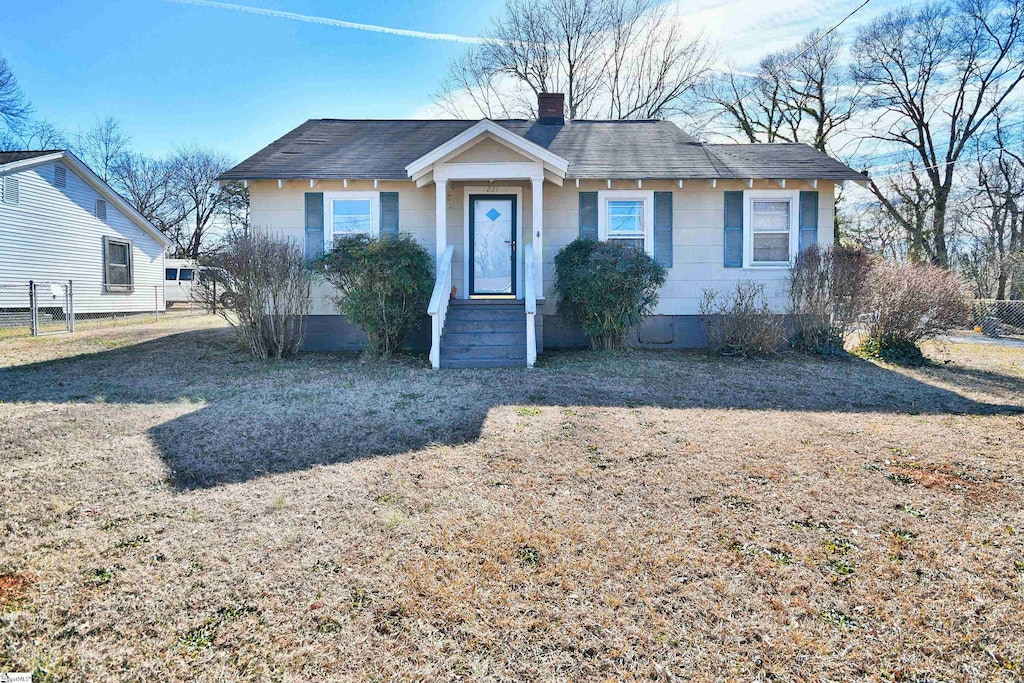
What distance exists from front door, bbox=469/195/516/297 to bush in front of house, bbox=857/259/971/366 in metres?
6.17

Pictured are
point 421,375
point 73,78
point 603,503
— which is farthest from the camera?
point 73,78

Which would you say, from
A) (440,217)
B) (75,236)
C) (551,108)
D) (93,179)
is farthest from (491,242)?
(93,179)

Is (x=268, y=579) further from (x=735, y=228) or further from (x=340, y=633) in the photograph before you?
(x=735, y=228)

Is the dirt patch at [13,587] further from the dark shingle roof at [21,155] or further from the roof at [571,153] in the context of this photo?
the dark shingle roof at [21,155]

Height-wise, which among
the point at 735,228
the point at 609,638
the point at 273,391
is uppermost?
the point at 735,228

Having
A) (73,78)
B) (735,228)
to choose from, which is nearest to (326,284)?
(735,228)

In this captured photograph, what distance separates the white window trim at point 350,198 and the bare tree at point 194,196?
29.7 meters

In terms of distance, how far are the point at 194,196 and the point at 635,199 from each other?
35760 millimetres

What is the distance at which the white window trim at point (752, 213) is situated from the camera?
998cm

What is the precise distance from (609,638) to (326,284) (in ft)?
29.3

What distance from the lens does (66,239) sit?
638 inches

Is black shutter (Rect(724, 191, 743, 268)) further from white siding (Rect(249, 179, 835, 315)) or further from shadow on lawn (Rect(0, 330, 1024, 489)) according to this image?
shadow on lawn (Rect(0, 330, 1024, 489))

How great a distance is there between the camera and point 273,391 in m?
6.18

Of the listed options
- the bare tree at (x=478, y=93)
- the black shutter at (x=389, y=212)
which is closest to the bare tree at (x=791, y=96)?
the bare tree at (x=478, y=93)
